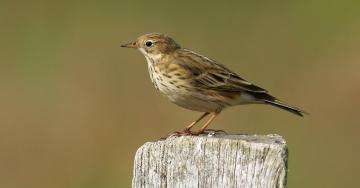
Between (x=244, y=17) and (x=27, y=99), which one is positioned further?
(x=244, y=17)

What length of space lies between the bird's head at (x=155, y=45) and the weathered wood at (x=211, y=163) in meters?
3.65

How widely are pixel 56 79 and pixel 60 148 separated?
2.51 meters

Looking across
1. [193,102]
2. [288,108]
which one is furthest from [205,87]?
[288,108]

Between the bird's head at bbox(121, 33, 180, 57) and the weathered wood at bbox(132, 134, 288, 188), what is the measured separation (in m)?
3.65

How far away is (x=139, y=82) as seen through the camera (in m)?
15.2

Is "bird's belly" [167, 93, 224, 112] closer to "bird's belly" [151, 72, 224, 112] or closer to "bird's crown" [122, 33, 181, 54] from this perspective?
"bird's belly" [151, 72, 224, 112]

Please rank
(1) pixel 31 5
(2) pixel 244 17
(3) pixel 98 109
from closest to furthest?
(3) pixel 98 109
(2) pixel 244 17
(1) pixel 31 5

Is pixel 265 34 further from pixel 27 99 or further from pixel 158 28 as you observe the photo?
pixel 27 99

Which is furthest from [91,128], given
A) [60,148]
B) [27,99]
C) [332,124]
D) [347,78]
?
[347,78]

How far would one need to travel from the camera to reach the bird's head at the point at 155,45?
9.05 meters

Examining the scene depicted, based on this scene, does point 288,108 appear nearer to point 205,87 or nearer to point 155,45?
point 205,87

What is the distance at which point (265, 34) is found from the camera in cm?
1723

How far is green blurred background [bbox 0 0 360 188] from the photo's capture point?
12656mm

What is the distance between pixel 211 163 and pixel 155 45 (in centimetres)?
402
